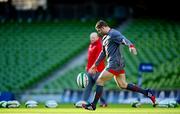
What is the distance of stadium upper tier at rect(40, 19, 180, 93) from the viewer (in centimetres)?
2692

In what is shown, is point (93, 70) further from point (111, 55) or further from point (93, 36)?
point (111, 55)

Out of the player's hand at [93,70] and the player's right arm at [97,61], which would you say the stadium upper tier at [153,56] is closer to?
the player's hand at [93,70]

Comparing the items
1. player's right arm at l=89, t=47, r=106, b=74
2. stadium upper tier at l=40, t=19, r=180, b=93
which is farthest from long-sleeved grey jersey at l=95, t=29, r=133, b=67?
stadium upper tier at l=40, t=19, r=180, b=93

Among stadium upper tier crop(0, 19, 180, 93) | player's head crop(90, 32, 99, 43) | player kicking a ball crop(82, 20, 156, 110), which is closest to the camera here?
player kicking a ball crop(82, 20, 156, 110)

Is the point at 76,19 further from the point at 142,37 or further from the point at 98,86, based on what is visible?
the point at 98,86

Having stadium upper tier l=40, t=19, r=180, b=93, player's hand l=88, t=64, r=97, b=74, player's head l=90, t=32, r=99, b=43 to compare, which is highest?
player's head l=90, t=32, r=99, b=43

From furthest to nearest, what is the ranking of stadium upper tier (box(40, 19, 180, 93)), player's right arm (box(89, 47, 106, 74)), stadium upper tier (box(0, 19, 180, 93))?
stadium upper tier (box(0, 19, 180, 93)) < stadium upper tier (box(40, 19, 180, 93)) < player's right arm (box(89, 47, 106, 74))

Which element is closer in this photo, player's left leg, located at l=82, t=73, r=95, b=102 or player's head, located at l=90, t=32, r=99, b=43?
player's head, located at l=90, t=32, r=99, b=43

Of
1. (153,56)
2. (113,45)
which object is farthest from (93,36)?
(153,56)

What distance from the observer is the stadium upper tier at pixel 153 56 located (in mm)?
26923

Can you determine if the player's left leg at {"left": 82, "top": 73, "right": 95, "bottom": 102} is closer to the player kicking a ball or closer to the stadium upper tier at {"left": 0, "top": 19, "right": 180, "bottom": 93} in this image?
the player kicking a ball

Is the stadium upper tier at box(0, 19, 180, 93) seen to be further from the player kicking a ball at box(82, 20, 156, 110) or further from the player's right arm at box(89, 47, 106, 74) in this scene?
the player kicking a ball at box(82, 20, 156, 110)

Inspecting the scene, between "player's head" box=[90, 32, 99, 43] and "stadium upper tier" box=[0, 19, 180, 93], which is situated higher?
"player's head" box=[90, 32, 99, 43]

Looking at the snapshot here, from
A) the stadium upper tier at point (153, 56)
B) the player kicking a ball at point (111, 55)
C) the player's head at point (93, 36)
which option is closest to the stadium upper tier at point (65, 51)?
the stadium upper tier at point (153, 56)
